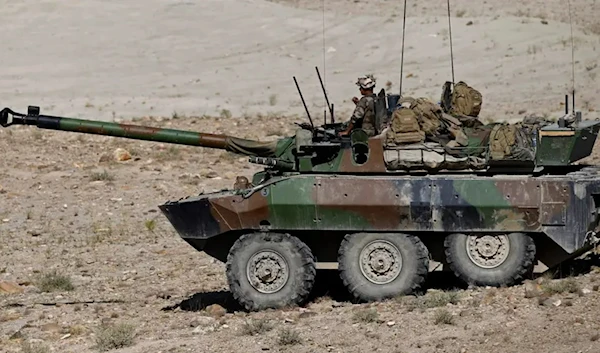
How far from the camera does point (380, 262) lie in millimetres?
16141

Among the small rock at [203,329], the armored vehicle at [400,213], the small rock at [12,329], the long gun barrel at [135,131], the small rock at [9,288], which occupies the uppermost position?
the long gun barrel at [135,131]

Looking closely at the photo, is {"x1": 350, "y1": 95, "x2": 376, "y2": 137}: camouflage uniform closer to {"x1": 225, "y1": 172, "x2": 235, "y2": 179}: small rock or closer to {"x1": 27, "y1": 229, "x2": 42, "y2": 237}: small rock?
{"x1": 27, "y1": 229, "x2": 42, "y2": 237}: small rock

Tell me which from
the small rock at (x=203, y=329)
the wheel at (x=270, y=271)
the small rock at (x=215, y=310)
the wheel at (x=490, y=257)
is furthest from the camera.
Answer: the small rock at (x=215, y=310)

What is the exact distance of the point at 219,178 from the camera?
2786cm

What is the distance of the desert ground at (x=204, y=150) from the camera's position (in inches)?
586

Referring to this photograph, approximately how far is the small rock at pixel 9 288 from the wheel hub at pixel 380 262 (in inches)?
191

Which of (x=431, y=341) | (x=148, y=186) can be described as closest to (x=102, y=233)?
(x=148, y=186)

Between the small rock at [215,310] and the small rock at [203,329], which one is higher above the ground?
the small rock at [215,310]

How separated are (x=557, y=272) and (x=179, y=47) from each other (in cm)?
2918

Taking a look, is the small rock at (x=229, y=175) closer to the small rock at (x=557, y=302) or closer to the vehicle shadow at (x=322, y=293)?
the vehicle shadow at (x=322, y=293)

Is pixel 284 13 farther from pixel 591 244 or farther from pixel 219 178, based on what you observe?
pixel 591 244

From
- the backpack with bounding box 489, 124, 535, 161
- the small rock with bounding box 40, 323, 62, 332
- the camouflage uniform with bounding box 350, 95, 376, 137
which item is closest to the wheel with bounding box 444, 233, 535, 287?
the backpack with bounding box 489, 124, 535, 161

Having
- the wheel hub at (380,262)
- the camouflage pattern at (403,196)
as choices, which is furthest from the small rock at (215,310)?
the wheel hub at (380,262)

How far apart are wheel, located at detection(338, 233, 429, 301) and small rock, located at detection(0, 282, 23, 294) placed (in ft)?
15.4
